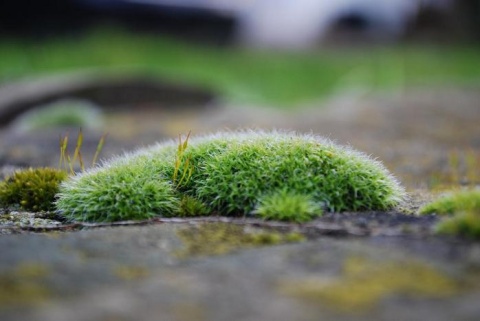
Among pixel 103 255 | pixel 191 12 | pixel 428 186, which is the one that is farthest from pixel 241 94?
pixel 103 255

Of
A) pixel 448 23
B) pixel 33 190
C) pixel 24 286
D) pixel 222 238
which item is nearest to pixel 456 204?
pixel 222 238

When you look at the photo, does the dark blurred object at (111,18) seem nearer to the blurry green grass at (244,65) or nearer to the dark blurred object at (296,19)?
the dark blurred object at (296,19)

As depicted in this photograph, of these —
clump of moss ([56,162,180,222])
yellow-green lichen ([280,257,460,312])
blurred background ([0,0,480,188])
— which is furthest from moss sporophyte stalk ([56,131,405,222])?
blurred background ([0,0,480,188])

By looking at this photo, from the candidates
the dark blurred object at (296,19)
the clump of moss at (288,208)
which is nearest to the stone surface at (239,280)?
the clump of moss at (288,208)

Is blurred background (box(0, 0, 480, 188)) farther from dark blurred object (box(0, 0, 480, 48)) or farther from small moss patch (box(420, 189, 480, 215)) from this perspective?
small moss patch (box(420, 189, 480, 215))

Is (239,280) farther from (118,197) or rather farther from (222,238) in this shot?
(118,197)
